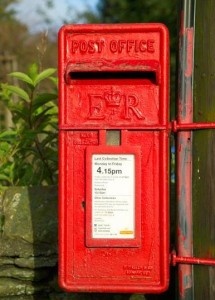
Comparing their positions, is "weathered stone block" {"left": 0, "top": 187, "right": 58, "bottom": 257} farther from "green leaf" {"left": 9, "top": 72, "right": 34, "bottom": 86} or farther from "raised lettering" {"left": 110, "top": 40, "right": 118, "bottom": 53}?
"raised lettering" {"left": 110, "top": 40, "right": 118, "bottom": 53}

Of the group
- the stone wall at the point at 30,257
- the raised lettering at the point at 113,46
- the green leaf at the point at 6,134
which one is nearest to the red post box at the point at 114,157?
the raised lettering at the point at 113,46

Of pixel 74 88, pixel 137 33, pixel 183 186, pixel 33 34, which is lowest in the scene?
pixel 183 186

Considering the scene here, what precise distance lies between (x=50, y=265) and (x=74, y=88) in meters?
1.04

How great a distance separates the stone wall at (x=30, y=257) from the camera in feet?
12.0

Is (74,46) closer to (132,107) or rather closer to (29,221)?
(132,107)

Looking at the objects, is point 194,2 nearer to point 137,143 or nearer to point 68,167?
point 137,143

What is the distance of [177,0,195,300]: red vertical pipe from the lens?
3.12 meters

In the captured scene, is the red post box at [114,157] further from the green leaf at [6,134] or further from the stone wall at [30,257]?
the green leaf at [6,134]

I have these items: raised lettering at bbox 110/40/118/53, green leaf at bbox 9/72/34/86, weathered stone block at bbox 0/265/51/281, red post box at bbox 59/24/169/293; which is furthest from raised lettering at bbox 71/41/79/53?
weathered stone block at bbox 0/265/51/281

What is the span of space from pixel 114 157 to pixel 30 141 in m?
1.28

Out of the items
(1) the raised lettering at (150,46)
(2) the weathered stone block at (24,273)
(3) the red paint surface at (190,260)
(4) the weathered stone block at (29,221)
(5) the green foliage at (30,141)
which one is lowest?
(2) the weathered stone block at (24,273)

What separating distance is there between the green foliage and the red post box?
105 cm

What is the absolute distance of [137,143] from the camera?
309 cm

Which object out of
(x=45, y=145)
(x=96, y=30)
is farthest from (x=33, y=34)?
(x=96, y=30)
